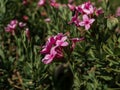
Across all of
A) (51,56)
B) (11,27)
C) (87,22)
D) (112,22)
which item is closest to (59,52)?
(51,56)

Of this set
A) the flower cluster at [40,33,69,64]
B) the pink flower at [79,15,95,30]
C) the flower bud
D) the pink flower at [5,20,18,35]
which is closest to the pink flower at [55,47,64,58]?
the flower cluster at [40,33,69,64]

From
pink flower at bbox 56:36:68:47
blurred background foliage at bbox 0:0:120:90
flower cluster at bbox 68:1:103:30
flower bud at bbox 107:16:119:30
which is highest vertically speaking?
flower cluster at bbox 68:1:103:30

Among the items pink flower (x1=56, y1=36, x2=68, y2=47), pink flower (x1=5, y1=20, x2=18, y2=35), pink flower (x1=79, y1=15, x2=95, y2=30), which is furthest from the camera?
pink flower (x1=5, y1=20, x2=18, y2=35)

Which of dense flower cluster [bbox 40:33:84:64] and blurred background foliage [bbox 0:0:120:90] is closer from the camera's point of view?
dense flower cluster [bbox 40:33:84:64]

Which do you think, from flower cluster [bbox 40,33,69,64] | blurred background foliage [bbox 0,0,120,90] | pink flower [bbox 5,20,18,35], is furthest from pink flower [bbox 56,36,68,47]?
pink flower [bbox 5,20,18,35]

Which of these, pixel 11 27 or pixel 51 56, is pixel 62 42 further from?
pixel 11 27

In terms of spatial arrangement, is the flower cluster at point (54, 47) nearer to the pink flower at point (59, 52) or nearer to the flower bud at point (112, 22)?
the pink flower at point (59, 52)

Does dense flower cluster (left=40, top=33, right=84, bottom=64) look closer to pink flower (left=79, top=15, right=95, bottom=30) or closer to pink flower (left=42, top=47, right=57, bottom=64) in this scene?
pink flower (left=42, top=47, right=57, bottom=64)

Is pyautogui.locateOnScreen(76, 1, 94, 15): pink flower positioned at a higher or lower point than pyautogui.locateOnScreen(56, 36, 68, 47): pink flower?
higher

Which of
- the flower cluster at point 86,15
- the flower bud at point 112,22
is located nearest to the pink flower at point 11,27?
the flower cluster at point 86,15

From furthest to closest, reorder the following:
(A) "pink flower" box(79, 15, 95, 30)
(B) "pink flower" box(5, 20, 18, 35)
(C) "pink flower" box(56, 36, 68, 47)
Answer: (B) "pink flower" box(5, 20, 18, 35), (A) "pink flower" box(79, 15, 95, 30), (C) "pink flower" box(56, 36, 68, 47)
